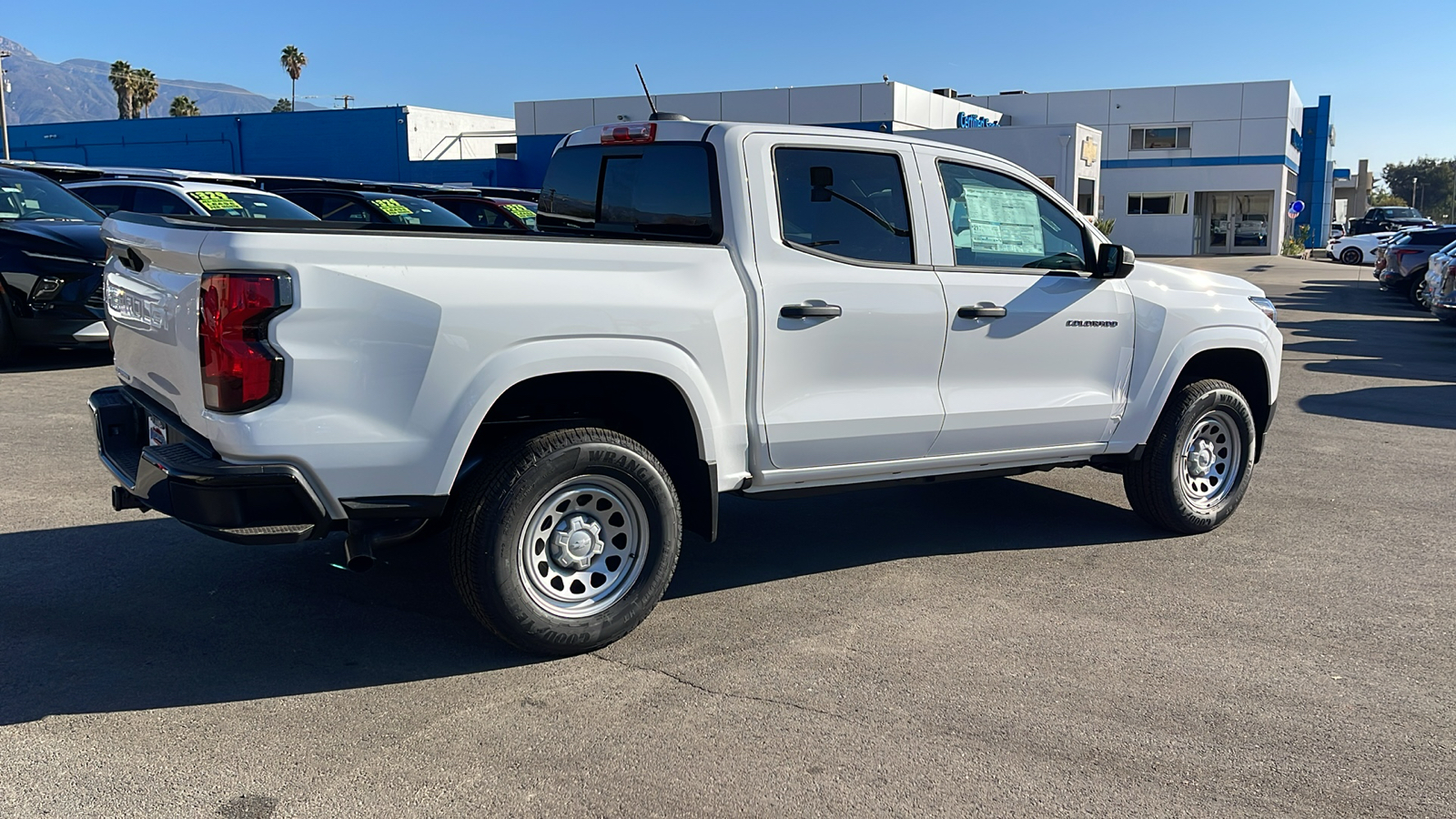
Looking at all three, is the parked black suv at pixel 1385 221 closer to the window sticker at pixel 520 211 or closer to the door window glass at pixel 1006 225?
the window sticker at pixel 520 211

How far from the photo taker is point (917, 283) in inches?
199

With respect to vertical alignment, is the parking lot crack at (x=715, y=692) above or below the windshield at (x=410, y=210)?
below

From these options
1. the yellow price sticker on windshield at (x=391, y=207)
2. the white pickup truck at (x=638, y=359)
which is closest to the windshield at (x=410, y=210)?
the yellow price sticker on windshield at (x=391, y=207)

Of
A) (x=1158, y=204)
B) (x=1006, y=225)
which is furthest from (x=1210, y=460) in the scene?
(x=1158, y=204)

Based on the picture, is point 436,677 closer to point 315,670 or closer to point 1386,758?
point 315,670

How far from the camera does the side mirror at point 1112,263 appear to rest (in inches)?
222

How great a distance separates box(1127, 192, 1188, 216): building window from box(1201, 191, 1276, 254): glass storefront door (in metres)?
1.86

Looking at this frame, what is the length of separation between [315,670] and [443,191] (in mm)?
14719

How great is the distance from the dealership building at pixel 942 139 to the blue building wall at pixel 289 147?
62 mm

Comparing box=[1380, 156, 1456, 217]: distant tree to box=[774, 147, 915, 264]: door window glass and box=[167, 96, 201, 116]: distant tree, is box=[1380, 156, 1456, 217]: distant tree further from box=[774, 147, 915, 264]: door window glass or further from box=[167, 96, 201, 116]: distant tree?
box=[774, 147, 915, 264]: door window glass

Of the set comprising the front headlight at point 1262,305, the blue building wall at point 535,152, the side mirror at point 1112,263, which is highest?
the blue building wall at point 535,152

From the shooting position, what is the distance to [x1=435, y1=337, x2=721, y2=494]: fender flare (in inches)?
155

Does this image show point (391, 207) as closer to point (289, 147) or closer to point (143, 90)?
point (289, 147)

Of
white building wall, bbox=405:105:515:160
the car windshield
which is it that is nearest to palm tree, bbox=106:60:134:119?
white building wall, bbox=405:105:515:160
